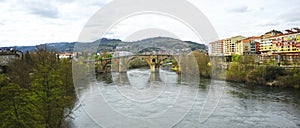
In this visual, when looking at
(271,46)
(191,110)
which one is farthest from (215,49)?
(191,110)

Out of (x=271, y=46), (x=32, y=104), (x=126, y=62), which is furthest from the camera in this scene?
(x=271, y=46)

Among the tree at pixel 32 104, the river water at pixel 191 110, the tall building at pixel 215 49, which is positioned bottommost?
the river water at pixel 191 110

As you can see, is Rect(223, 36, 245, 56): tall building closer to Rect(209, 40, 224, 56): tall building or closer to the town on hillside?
the town on hillside

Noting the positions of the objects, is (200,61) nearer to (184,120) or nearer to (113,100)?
(113,100)

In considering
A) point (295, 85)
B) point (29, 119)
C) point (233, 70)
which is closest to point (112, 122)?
point (29, 119)

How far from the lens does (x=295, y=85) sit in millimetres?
10688

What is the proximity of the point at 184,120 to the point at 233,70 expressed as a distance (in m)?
8.39

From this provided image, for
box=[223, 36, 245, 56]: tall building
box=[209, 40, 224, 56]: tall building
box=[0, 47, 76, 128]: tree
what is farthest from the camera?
box=[223, 36, 245, 56]: tall building

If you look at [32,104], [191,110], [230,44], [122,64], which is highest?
[230,44]

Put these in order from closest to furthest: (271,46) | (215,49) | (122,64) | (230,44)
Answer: (122,64) → (271,46) → (215,49) → (230,44)

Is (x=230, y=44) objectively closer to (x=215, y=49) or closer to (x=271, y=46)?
(x=215, y=49)

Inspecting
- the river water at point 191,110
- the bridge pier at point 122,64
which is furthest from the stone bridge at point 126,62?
the river water at point 191,110

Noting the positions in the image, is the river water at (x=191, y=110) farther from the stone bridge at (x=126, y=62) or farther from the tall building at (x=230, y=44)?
the tall building at (x=230, y=44)

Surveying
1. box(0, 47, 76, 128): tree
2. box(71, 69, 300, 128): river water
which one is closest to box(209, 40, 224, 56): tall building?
box(71, 69, 300, 128): river water
